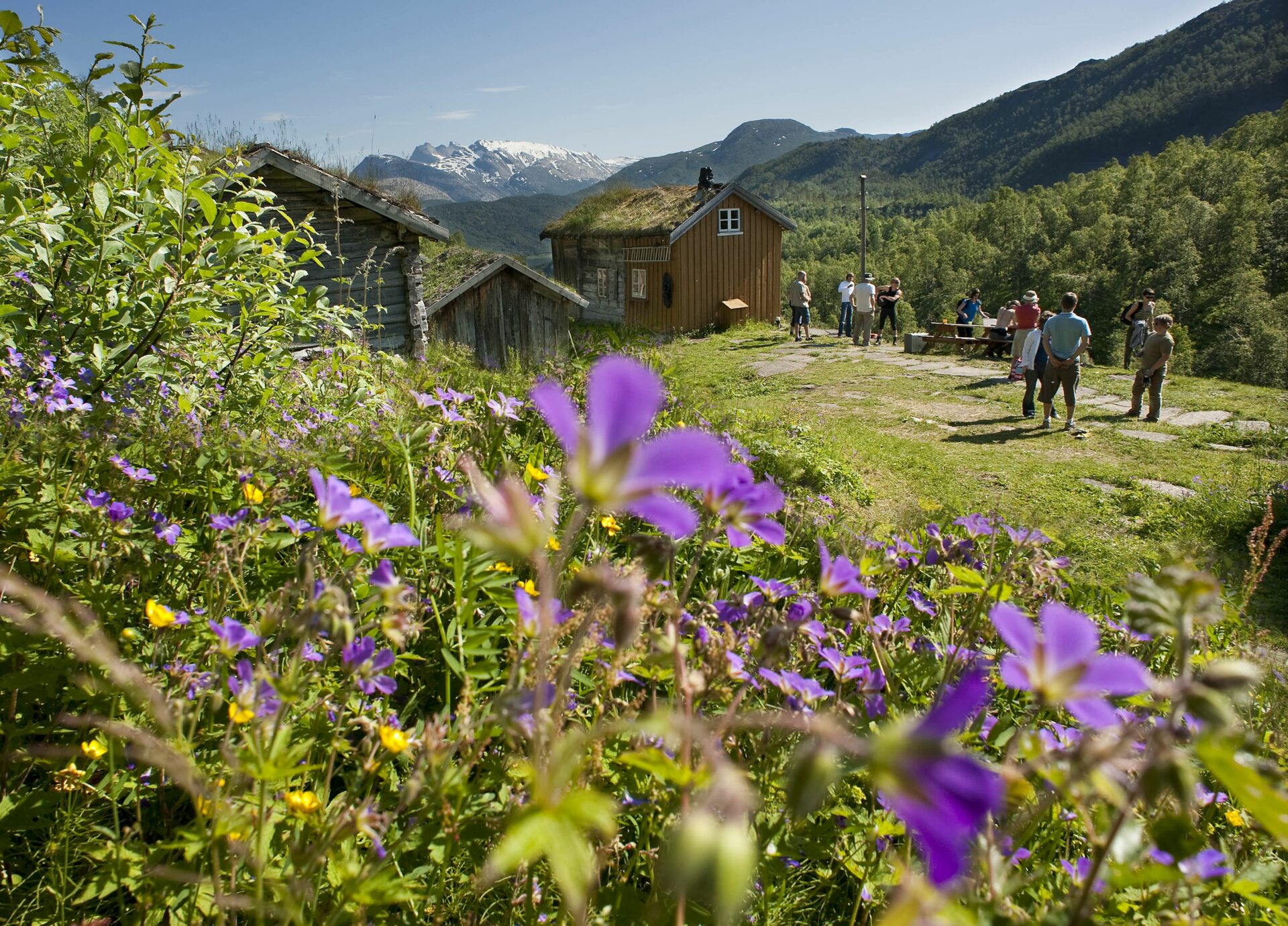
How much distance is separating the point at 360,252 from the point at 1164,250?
2422 inches

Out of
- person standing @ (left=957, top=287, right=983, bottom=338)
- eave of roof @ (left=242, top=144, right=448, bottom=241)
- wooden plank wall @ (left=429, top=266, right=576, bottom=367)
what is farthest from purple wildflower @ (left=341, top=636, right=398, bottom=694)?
person standing @ (left=957, top=287, right=983, bottom=338)

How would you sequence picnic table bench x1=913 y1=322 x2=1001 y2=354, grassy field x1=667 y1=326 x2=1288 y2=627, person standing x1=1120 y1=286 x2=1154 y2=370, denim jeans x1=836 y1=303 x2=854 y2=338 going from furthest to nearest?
denim jeans x1=836 y1=303 x2=854 y2=338
picnic table bench x1=913 y1=322 x2=1001 y2=354
person standing x1=1120 y1=286 x2=1154 y2=370
grassy field x1=667 y1=326 x2=1288 y2=627

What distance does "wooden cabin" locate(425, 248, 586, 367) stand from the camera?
13.8m

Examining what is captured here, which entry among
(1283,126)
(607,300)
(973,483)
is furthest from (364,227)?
(1283,126)

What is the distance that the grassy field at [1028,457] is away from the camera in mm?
6082

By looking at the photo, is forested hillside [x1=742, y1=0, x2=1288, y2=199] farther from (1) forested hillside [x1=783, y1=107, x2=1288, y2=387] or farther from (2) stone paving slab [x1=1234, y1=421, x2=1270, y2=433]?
(2) stone paving slab [x1=1234, y1=421, x2=1270, y2=433]

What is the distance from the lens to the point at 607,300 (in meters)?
26.9

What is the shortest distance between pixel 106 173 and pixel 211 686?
2.35 meters

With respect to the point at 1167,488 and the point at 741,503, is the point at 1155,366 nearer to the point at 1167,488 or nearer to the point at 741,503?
the point at 1167,488

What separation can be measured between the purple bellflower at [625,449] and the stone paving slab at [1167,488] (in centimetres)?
839

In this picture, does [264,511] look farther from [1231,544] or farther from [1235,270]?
[1235,270]

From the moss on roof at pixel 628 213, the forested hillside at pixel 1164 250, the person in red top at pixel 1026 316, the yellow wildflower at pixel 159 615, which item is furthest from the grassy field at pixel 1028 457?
the forested hillside at pixel 1164 250

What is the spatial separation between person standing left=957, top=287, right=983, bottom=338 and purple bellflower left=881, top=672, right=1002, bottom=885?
18700 mm

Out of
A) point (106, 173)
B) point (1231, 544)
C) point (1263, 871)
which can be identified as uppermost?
point (106, 173)
